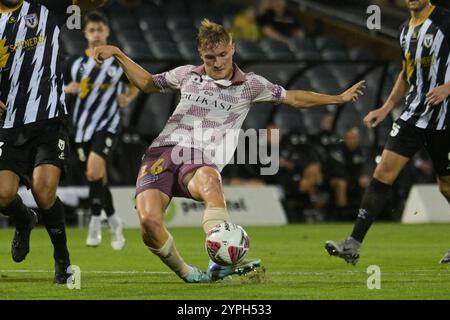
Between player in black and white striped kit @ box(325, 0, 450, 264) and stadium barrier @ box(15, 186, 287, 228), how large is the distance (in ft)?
25.6

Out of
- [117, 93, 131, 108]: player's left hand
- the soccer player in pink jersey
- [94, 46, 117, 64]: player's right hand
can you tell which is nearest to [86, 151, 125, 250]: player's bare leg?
[117, 93, 131, 108]: player's left hand

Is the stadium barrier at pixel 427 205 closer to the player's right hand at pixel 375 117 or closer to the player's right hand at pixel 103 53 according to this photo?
the player's right hand at pixel 375 117

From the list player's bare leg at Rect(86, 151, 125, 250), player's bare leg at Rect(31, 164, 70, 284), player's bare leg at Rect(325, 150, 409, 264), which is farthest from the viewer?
player's bare leg at Rect(86, 151, 125, 250)

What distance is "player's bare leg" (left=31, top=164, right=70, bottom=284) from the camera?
887 cm

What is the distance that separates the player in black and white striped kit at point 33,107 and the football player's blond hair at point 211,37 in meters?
1.17

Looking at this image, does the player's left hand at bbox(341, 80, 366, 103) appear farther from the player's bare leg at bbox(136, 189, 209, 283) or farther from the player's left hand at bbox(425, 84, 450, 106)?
the player's bare leg at bbox(136, 189, 209, 283)

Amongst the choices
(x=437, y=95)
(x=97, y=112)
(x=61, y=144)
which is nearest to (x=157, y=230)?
(x=61, y=144)

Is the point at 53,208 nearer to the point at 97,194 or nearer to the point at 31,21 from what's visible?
the point at 31,21

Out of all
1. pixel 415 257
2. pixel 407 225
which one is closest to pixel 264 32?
pixel 407 225

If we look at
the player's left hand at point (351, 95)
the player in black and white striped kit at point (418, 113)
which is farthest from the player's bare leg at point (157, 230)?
the player in black and white striped kit at point (418, 113)

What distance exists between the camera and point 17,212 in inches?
384

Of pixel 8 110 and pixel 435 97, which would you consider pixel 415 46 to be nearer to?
pixel 435 97

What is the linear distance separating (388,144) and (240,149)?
28.9 feet

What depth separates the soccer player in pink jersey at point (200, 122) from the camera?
877 centimetres
